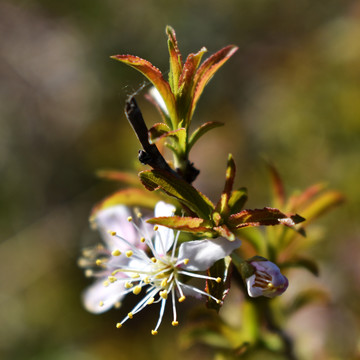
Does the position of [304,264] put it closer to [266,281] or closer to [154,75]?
[266,281]

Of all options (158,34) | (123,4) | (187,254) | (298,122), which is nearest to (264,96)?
(298,122)

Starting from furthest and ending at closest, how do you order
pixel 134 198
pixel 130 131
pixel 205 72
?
pixel 130 131, pixel 134 198, pixel 205 72

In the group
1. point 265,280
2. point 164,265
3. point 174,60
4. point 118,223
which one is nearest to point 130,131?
point 118,223

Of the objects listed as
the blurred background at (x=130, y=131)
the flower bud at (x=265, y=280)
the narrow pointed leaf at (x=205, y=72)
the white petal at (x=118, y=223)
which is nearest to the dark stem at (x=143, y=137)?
the narrow pointed leaf at (x=205, y=72)

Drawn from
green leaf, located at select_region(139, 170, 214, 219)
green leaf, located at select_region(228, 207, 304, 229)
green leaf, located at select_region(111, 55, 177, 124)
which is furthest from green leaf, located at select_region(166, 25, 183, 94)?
green leaf, located at select_region(228, 207, 304, 229)

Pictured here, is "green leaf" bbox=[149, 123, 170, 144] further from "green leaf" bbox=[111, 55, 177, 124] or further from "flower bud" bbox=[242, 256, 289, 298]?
"flower bud" bbox=[242, 256, 289, 298]

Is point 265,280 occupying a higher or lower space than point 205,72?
lower

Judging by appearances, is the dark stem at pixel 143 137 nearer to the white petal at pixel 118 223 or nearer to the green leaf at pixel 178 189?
the green leaf at pixel 178 189
